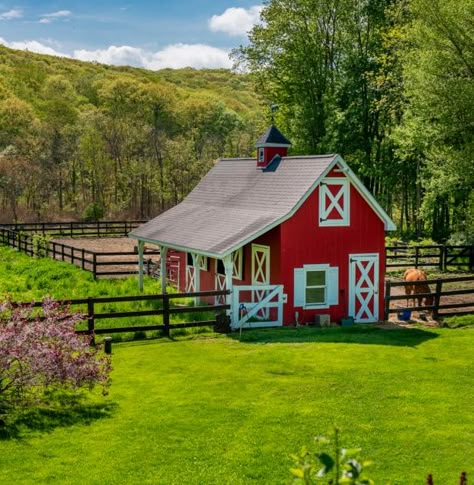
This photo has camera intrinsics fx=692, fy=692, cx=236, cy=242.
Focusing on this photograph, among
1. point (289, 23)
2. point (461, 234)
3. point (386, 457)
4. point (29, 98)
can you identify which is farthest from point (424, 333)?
point (29, 98)

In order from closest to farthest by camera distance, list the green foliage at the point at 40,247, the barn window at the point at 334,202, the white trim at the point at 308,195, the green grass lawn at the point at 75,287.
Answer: the green grass lawn at the point at 75,287 < the white trim at the point at 308,195 < the barn window at the point at 334,202 < the green foliage at the point at 40,247

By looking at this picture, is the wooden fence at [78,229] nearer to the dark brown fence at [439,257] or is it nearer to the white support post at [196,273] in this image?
the dark brown fence at [439,257]

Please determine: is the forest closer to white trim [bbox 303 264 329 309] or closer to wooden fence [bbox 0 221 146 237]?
wooden fence [bbox 0 221 146 237]

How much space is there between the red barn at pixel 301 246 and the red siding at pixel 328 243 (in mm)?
29

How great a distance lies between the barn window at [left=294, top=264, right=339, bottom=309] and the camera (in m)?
20.3

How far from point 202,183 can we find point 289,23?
2312 cm

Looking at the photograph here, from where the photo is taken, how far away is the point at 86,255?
36.0m

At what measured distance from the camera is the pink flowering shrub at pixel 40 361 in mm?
11156

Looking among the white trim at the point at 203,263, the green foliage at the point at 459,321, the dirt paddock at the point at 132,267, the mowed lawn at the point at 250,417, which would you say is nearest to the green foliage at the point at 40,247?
the dirt paddock at the point at 132,267

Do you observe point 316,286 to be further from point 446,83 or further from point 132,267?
point 446,83

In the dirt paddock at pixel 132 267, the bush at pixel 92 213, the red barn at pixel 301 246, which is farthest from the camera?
the bush at pixel 92 213

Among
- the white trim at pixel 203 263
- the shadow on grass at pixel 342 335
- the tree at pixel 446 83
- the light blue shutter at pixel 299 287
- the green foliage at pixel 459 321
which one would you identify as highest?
the tree at pixel 446 83

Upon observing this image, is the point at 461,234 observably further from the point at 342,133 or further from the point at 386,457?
the point at 386,457

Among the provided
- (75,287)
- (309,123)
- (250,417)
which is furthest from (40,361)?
(309,123)
